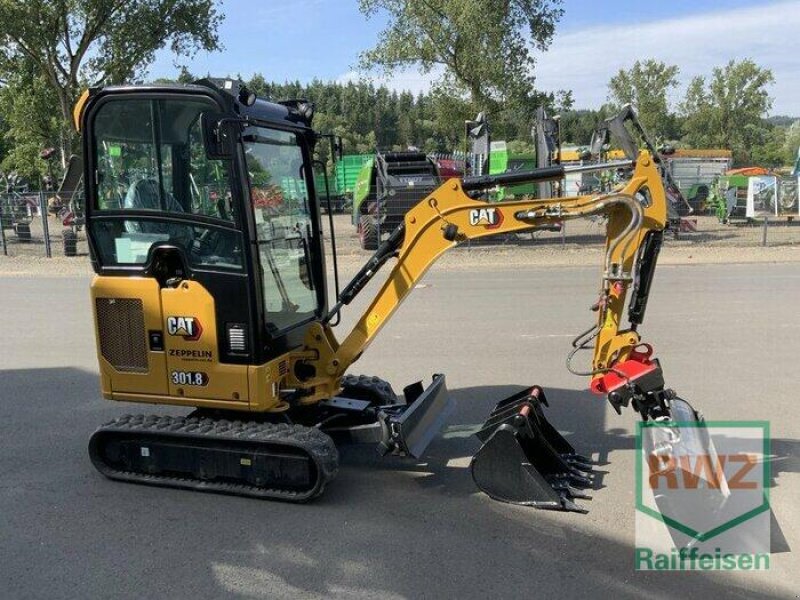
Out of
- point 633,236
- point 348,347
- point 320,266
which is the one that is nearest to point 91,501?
point 348,347

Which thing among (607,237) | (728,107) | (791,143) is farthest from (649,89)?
(607,237)

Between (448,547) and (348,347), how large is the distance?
1.70 m

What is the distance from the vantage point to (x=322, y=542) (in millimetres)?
4266

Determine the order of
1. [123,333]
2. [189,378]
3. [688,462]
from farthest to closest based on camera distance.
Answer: [123,333], [189,378], [688,462]

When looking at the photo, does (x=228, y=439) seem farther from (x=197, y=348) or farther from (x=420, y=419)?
(x=420, y=419)

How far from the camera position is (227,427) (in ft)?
16.1

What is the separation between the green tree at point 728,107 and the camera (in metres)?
51.8

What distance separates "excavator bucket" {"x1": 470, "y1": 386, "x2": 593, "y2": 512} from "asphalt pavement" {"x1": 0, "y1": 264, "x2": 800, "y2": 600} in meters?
0.10

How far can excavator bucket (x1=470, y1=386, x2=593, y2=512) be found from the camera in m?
4.60

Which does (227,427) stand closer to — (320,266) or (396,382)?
(320,266)

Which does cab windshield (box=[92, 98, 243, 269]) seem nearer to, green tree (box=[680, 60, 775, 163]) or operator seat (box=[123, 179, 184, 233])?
operator seat (box=[123, 179, 184, 233])

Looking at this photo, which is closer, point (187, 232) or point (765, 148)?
point (187, 232)

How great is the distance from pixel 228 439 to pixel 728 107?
5689 centimetres

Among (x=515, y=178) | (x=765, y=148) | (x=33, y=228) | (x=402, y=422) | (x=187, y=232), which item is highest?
(x=765, y=148)
